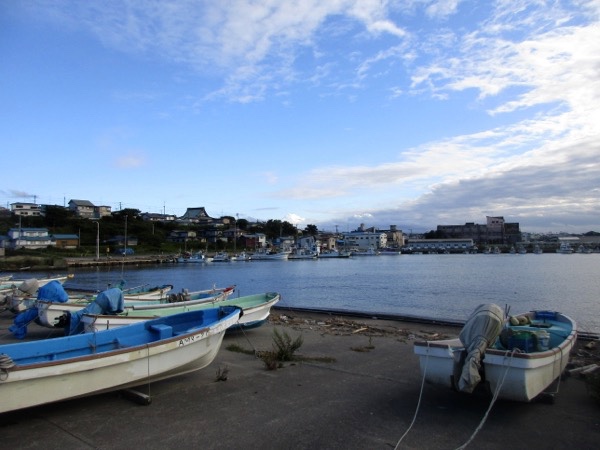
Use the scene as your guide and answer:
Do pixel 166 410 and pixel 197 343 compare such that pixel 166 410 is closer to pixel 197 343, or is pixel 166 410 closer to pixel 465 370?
pixel 197 343

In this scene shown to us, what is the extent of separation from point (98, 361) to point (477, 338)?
513 cm

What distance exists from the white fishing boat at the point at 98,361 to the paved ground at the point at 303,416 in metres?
0.44

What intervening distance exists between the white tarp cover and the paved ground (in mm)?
566

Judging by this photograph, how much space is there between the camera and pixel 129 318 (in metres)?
10.1

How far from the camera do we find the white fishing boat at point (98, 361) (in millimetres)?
5332

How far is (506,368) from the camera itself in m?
5.89

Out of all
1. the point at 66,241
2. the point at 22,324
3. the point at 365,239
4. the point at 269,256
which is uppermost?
the point at 365,239

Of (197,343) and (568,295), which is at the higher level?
(197,343)

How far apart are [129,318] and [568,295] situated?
3188 cm

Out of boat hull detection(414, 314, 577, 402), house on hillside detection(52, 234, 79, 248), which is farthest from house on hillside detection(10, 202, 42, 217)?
boat hull detection(414, 314, 577, 402)

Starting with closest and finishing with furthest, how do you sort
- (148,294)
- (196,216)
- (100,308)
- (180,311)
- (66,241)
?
(100,308) → (180,311) → (148,294) → (66,241) → (196,216)

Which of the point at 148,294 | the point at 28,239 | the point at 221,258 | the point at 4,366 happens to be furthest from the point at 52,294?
the point at 221,258

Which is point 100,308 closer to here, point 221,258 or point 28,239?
point 28,239

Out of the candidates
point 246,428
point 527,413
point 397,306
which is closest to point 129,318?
point 246,428
